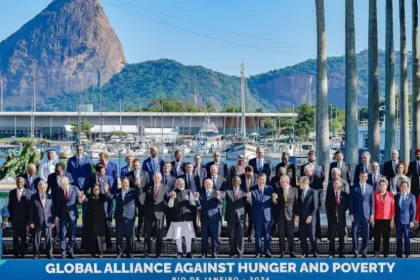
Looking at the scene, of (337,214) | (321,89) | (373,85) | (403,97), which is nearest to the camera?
(337,214)

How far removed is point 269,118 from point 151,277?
128741 millimetres

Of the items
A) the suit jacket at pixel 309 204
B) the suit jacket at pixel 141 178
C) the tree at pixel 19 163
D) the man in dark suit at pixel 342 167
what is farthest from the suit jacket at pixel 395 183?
the tree at pixel 19 163

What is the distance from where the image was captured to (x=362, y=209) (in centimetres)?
1585

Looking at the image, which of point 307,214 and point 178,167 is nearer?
point 307,214

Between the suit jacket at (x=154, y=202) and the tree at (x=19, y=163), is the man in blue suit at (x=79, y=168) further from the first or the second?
the tree at (x=19, y=163)

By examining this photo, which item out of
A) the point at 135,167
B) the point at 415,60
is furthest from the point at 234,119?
the point at 135,167

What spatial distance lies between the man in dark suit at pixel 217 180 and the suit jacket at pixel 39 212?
330cm

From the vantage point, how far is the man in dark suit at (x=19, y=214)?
15.9 m

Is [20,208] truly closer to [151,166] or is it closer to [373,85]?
[151,166]

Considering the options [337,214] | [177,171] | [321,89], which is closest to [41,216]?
[177,171]

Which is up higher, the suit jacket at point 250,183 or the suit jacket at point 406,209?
the suit jacket at point 250,183

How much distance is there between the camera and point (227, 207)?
16078mm

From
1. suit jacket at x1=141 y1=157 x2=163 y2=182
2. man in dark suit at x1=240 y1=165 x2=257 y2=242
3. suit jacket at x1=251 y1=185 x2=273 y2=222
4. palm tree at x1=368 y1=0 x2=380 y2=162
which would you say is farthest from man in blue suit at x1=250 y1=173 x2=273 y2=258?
palm tree at x1=368 y1=0 x2=380 y2=162

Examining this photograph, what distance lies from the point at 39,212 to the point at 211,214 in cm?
340
